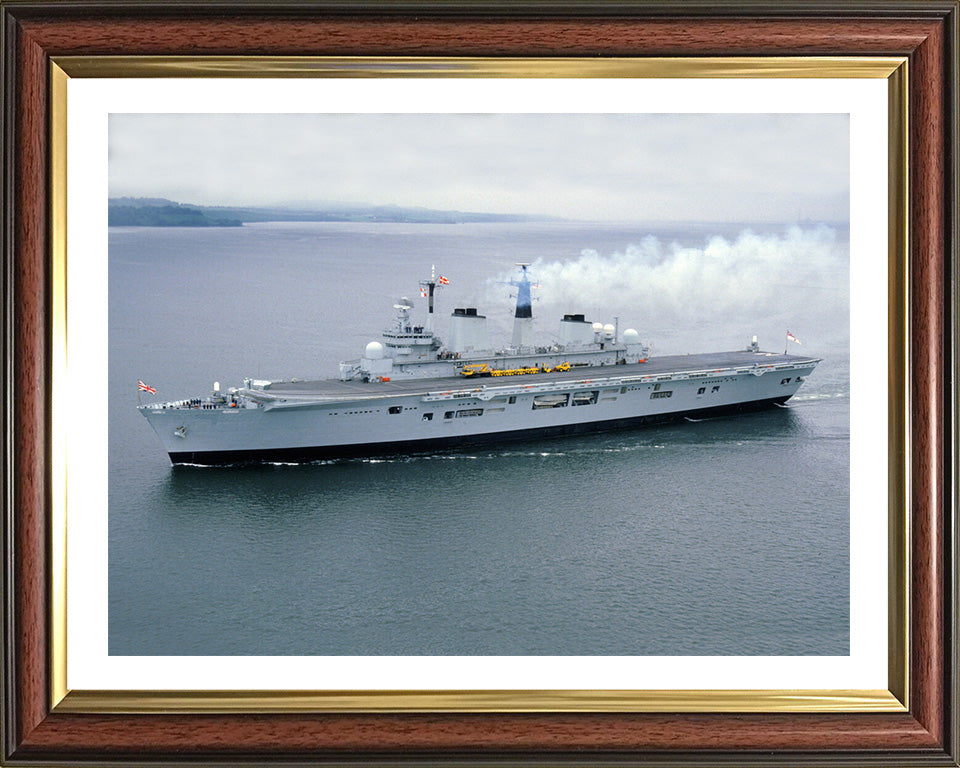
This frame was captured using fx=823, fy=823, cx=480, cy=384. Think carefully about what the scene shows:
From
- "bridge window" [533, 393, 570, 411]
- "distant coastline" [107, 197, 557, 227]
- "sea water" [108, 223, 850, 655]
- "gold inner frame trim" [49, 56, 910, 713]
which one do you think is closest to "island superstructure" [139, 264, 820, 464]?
"bridge window" [533, 393, 570, 411]

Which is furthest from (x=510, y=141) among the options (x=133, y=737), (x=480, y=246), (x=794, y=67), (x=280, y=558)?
(x=133, y=737)

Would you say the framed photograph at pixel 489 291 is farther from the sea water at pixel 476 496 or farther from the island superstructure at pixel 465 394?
the island superstructure at pixel 465 394

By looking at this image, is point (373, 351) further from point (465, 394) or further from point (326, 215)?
point (465, 394)

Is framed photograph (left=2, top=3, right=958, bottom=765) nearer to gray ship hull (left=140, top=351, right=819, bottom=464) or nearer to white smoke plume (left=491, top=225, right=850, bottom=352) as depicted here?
white smoke plume (left=491, top=225, right=850, bottom=352)

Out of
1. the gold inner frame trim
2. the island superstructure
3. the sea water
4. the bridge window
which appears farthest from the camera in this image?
the bridge window

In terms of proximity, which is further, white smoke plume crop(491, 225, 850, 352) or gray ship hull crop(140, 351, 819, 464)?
gray ship hull crop(140, 351, 819, 464)

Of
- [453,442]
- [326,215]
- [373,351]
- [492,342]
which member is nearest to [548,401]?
[453,442]

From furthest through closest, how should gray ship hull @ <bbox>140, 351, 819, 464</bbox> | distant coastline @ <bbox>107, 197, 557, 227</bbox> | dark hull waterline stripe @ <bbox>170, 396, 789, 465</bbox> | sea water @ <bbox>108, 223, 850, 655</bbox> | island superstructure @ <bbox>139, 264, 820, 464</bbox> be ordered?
dark hull waterline stripe @ <bbox>170, 396, 789, 465</bbox>, gray ship hull @ <bbox>140, 351, 819, 464</bbox>, island superstructure @ <bbox>139, 264, 820, 464</bbox>, distant coastline @ <bbox>107, 197, 557, 227</bbox>, sea water @ <bbox>108, 223, 850, 655</bbox>
